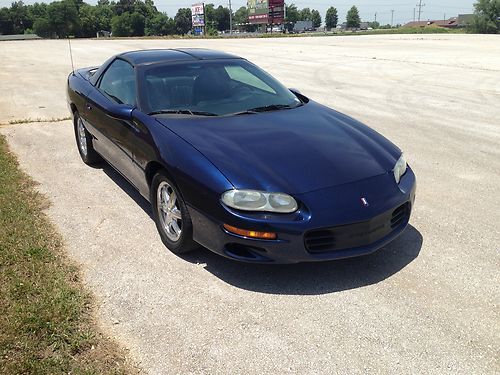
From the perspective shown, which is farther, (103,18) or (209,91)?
(103,18)

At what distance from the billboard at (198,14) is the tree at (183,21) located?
1841 inches

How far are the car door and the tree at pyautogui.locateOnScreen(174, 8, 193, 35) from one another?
13588 centimetres

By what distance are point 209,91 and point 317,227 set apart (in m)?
1.84

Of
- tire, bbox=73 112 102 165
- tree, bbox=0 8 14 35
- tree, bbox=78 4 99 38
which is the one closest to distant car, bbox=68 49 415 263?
tire, bbox=73 112 102 165

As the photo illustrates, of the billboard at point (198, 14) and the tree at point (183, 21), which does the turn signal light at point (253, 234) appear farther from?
the tree at point (183, 21)

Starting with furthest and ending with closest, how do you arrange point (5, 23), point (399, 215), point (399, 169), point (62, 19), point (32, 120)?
point (5, 23) < point (62, 19) < point (32, 120) < point (399, 169) < point (399, 215)

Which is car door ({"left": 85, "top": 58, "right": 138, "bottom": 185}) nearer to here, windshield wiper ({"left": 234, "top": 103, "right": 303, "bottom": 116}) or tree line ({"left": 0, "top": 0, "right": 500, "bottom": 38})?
windshield wiper ({"left": 234, "top": 103, "right": 303, "bottom": 116})

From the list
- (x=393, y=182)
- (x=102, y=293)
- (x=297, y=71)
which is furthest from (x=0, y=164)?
(x=297, y=71)

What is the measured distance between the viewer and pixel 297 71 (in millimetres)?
14797

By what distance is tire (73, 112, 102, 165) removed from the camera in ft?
17.8

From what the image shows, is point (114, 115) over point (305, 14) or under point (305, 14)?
under

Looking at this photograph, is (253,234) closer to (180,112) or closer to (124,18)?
(180,112)

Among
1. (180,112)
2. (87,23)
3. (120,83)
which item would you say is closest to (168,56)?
(120,83)

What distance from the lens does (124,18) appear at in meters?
104
